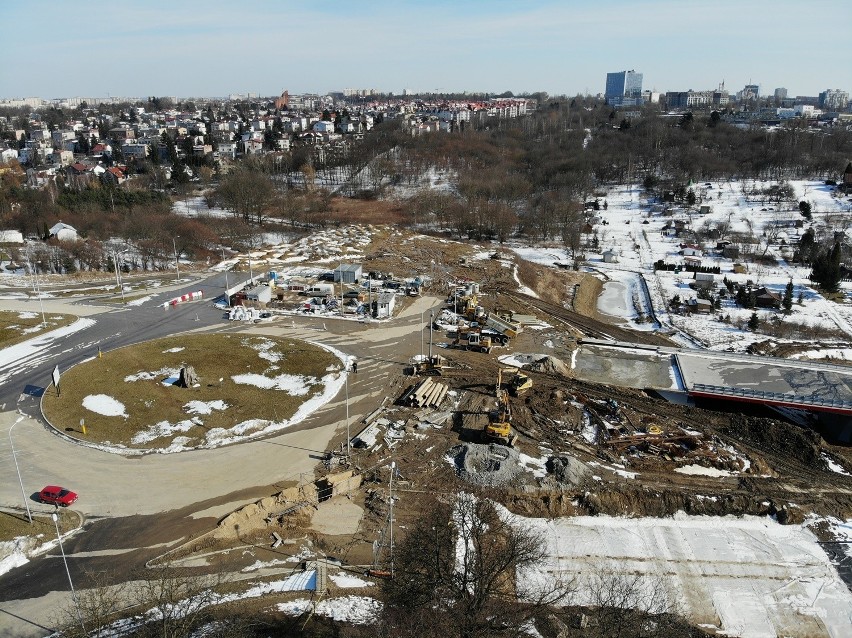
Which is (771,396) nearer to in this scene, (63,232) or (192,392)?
(192,392)

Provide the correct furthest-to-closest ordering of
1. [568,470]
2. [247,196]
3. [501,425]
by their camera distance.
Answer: [247,196] < [501,425] < [568,470]

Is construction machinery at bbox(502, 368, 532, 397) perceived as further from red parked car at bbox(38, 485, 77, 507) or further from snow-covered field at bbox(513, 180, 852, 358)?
red parked car at bbox(38, 485, 77, 507)

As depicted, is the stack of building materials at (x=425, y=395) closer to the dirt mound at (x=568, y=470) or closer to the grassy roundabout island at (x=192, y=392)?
the grassy roundabout island at (x=192, y=392)

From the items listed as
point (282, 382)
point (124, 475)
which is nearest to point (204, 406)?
point (282, 382)

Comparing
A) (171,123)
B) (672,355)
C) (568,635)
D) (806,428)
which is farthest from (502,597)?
(171,123)

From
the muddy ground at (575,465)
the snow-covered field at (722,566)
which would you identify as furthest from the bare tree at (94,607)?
the snow-covered field at (722,566)

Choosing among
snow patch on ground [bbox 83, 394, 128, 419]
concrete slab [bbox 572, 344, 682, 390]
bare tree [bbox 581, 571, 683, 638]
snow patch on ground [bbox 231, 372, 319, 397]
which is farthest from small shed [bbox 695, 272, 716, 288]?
snow patch on ground [bbox 83, 394, 128, 419]
